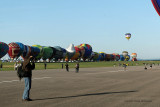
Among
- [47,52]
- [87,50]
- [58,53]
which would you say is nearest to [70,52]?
[58,53]

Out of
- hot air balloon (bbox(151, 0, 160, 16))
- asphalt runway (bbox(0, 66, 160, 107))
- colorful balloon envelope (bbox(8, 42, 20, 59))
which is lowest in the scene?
asphalt runway (bbox(0, 66, 160, 107))

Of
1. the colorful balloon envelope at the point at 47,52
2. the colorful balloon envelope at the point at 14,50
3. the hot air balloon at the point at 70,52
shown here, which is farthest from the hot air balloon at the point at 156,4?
the hot air balloon at the point at 70,52

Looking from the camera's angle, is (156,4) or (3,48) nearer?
(156,4)

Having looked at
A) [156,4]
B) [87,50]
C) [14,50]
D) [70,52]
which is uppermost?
[156,4]

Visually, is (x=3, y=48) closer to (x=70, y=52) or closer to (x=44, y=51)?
(x=44, y=51)

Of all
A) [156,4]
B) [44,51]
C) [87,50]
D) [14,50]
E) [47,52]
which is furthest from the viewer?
[87,50]

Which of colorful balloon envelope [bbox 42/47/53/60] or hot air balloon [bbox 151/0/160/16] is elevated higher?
hot air balloon [bbox 151/0/160/16]

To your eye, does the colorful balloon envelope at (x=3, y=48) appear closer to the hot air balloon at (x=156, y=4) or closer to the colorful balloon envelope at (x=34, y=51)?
the colorful balloon envelope at (x=34, y=51)

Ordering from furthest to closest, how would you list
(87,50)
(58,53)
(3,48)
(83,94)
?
(87,50) < (58,53) < (3,48) < (83,94)

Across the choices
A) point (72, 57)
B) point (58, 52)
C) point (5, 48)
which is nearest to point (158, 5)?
point (5, 48)

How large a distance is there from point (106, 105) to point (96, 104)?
14.3 inches

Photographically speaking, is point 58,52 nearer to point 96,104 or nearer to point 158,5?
point 158,5

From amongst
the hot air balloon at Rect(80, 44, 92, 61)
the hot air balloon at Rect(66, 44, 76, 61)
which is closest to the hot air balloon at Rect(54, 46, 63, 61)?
the hot air balloon at Rect(66, 44, 76, 61)

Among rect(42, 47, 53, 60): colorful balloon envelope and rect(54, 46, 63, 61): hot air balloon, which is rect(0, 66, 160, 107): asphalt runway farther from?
rect(54, 46, 63, 61): hot air balloon
